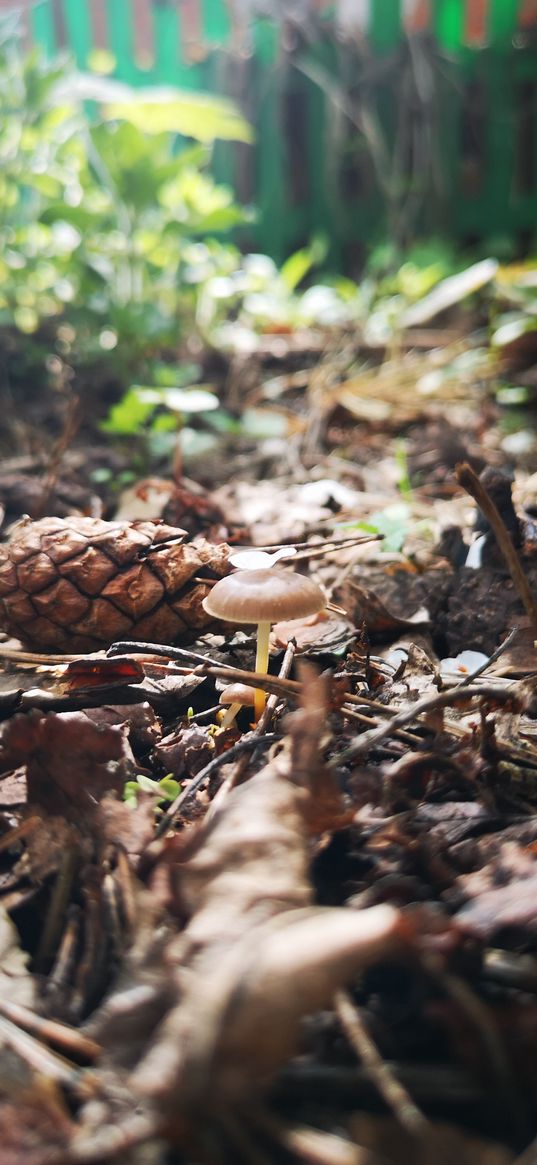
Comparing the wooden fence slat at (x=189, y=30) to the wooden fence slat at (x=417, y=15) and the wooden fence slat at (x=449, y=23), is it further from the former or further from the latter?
the wooden fence slat at (x=449, y=23)

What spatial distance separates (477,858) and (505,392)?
286 cm

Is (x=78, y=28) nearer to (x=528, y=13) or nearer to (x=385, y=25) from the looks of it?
(x=385, y=25)

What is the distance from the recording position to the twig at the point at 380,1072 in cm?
69

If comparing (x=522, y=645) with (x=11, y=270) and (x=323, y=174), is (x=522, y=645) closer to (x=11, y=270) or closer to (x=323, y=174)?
(x=11, y=270)

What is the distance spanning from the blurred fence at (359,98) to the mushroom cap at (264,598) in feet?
16.7

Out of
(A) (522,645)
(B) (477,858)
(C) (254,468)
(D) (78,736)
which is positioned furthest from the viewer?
(C) (254,468)

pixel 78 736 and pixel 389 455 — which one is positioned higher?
pixel 78 736

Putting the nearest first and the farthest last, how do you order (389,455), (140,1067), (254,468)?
(140,1067) < (254,468) < (389,455)

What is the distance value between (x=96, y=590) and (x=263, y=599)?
0.49 metres

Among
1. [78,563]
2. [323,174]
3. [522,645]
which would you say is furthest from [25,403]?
[323,174]

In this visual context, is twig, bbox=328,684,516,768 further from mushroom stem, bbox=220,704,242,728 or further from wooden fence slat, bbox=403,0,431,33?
wooden fence slat, bbox=403,0,431,33

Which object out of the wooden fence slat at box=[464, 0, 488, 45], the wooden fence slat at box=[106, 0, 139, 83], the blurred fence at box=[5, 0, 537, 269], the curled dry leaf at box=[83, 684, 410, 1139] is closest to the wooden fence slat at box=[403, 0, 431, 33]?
the blurred fence at box=[5, 0, 537, 269]

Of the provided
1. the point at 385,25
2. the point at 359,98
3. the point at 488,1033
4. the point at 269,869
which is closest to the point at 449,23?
the point at 385,25

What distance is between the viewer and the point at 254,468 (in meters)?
2.83
